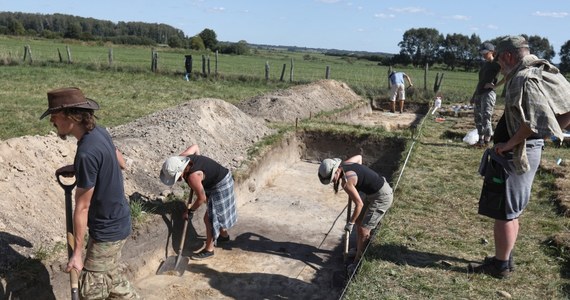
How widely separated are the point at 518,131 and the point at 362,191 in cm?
184

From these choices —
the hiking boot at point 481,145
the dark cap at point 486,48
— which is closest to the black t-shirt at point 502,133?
the dark cap at point 486,48

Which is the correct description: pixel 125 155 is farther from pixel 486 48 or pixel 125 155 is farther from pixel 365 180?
pixel 486 48

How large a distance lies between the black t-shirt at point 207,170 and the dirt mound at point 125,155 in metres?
1.12

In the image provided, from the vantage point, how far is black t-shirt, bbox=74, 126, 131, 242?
10.0 ft

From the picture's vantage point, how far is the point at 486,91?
866 cm

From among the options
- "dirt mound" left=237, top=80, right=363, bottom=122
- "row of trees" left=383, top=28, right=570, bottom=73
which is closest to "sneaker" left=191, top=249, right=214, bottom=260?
"dirt mound" left=237, top=80, right=363, bottom=122

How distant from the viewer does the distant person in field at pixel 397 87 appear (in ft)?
50.1

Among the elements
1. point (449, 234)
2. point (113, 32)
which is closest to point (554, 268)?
point (449, 234)

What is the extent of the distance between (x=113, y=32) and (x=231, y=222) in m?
→ 109

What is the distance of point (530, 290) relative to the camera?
4.12 meters

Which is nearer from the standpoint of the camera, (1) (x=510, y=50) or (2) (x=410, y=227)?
(1) (x=510, y=50)

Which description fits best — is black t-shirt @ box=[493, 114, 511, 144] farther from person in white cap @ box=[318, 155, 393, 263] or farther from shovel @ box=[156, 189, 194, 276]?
shovel @ box=[156, 189, 194, 276]

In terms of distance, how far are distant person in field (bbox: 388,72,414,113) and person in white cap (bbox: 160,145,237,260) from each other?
10358 mm

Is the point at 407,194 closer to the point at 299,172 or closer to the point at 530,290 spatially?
the point at 530,290
